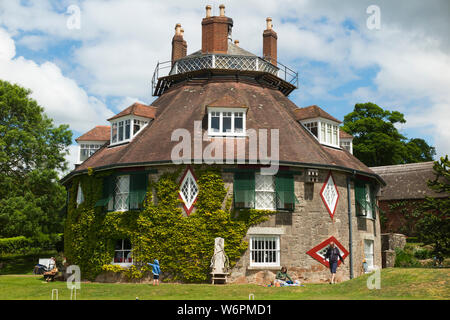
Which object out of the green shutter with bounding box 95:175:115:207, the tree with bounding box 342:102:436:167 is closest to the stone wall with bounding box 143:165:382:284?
the green shutter with bounding box 95:175:115:207

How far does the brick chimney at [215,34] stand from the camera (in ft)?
111

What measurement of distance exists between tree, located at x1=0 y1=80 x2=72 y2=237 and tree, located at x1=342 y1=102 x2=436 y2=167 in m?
31.6

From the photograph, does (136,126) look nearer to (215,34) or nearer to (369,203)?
(215,34)

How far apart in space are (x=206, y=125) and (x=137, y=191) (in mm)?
5125

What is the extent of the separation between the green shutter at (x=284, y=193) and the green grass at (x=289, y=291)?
5.92 meters

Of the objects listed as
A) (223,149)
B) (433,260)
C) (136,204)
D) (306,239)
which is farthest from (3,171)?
(433,260)

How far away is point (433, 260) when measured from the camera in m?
31.8

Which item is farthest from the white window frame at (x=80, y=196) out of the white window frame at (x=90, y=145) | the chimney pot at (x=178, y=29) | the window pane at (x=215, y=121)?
the chimney pot at (x=178, y=29)

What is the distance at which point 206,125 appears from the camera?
27594 mm

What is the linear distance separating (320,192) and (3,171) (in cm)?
2711

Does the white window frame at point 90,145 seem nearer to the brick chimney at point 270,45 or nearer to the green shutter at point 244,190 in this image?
the green shutter at point 244,190

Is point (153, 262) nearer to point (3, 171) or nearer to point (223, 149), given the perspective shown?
point (223, 149)

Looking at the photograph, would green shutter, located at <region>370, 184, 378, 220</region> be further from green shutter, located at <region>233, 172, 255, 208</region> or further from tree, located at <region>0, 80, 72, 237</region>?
tree, located at <region>0, 80, 72, 237</region>

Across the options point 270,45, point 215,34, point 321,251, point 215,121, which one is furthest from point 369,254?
point 215,34
